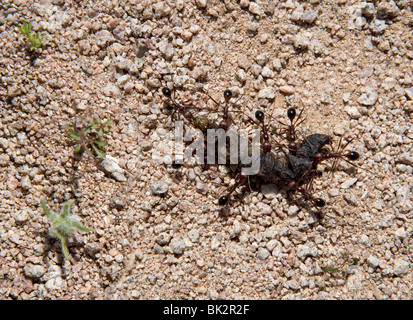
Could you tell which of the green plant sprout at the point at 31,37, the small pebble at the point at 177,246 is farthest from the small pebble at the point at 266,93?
the green plant sprout at the point at 31,37

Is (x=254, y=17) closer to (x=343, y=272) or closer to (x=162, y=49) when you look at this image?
(x=162, y=49)

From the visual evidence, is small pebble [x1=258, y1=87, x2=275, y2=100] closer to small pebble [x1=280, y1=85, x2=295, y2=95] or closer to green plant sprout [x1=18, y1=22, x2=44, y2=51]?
small pebble [x1=280, y1=85, x2=295, y2=95]

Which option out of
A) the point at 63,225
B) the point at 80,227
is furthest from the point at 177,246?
the point at 63,225

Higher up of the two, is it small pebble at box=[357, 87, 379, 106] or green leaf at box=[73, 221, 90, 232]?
small pebble at box=[357, 87, 379, 106]

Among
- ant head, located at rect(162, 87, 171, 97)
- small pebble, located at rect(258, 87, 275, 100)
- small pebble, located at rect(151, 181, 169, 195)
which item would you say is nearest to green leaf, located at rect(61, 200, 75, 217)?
small pebble, located at rect(151, 181, 169, 195)

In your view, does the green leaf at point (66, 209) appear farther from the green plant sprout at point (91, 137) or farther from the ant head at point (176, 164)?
the ant head at point (176, 164)
